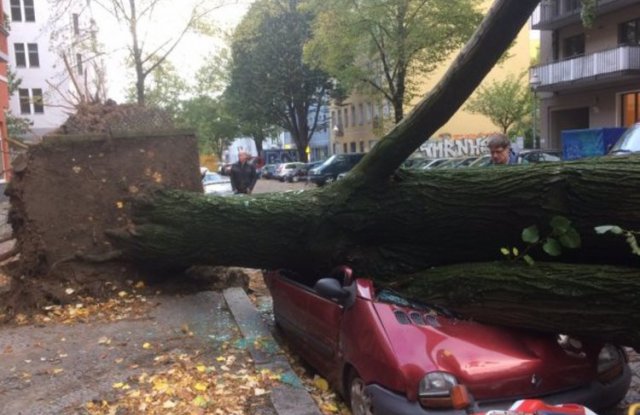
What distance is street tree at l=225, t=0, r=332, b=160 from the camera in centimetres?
4047

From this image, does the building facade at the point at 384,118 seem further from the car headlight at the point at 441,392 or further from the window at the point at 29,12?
the car headlight at the point at 441,392

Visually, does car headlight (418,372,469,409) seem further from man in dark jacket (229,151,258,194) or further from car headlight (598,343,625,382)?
man in dark jacket (229,151,258,194)

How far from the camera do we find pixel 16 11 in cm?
4766

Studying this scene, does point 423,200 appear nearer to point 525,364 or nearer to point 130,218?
point 525,364

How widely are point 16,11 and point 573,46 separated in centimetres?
3864

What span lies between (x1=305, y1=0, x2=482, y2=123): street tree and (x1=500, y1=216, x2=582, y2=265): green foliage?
2338 cm

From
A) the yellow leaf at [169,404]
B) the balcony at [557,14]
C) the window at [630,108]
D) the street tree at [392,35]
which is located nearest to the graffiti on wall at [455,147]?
the balcony at [557,14]

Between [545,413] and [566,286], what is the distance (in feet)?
5.17

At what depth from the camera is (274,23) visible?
40.7 meters

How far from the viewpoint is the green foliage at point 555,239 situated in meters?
4.40

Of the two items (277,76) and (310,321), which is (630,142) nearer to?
(310,321)

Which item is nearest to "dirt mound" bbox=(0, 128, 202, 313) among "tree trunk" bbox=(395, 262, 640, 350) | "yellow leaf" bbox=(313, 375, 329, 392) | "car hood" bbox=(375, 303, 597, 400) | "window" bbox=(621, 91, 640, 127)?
"yellow leaf" bbox=(313, 375, 329, 392)

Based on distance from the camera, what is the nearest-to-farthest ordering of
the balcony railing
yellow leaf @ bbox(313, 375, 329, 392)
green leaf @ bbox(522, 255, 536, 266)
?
green leaf @ bbox(522, 255, 536, 266), yellow leaf @ bbox(313, 375, 329, 392), the balcony railing

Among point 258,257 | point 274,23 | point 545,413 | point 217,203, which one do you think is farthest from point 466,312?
point 274,23
